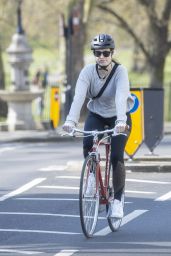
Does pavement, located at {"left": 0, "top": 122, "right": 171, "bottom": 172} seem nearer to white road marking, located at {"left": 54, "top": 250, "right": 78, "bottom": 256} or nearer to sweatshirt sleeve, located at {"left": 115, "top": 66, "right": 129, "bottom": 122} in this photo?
sweatshirt sleeve, located at {"left": 115, "top": 66, "right": 129, "bottom": 122}

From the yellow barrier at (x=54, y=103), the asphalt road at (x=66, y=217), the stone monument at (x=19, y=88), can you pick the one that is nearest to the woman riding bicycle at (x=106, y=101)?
the asphalt road at (x=66, y=217)

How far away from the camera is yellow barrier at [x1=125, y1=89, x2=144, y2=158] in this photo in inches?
600

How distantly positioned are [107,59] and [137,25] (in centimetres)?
3155

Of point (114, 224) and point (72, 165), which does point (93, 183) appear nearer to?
point (114, 224)

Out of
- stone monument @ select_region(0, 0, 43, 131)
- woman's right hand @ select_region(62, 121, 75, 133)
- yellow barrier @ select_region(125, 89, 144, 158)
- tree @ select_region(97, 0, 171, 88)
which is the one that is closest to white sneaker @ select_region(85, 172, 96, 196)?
woman's right hand @ select_region(62, 121, 75, 133)

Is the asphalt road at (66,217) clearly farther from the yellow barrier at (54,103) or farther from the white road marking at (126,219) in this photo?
the yellow barrier at (54,103)

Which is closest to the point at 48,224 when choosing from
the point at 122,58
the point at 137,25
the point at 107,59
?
the point at 107,59

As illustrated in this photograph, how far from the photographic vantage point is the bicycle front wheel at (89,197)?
8789 millimetres

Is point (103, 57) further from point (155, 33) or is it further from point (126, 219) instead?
point (155, 33)

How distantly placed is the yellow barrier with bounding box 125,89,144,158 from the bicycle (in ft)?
18.9

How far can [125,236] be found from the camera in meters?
9.17

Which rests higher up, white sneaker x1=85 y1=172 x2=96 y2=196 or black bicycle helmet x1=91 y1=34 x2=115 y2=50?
black bicycle helmet x1=91 y1=34 x2=115 y2=50

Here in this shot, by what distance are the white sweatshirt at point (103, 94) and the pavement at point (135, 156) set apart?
11.1 ft

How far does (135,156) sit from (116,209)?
6.25m
